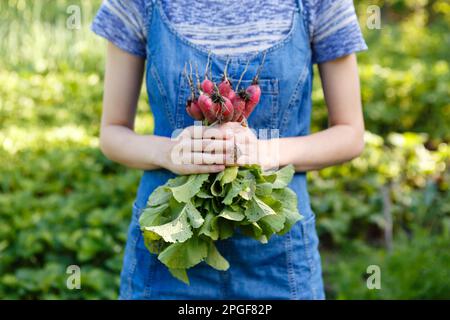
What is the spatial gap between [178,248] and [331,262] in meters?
2.50

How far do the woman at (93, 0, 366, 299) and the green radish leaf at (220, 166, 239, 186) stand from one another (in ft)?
0.40

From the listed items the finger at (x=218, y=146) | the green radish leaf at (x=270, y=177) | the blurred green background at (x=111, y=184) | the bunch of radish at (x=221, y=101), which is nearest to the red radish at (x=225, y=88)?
the bunch of radish at (x=221, y=101)

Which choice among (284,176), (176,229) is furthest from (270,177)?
(176,229)

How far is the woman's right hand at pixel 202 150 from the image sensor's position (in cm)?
162

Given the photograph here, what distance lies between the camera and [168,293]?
1819 millimetres

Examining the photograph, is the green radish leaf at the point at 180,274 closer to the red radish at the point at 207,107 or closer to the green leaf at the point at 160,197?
the green leaf at the point at 160,197

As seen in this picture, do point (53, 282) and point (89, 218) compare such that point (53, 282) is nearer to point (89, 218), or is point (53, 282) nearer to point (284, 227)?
point (89, 218)

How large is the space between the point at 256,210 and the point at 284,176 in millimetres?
119

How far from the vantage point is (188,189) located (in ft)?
5.35

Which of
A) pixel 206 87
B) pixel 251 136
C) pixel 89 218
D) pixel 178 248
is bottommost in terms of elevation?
pixel 89 218

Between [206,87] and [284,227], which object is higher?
[206,87]
